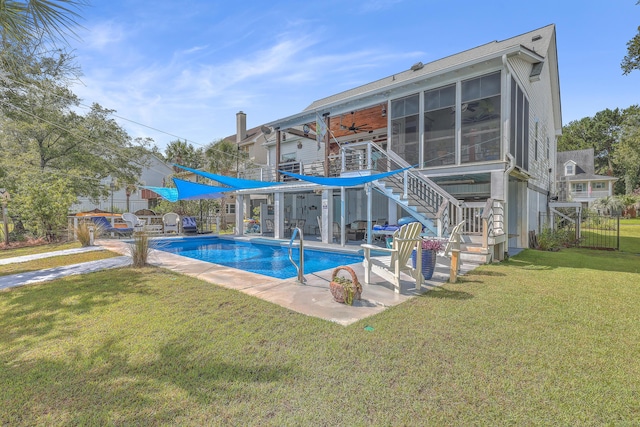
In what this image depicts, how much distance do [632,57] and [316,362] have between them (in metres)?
11.0

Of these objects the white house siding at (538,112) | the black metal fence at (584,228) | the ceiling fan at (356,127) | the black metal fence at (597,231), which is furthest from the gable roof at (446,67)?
the black metal fence at (597,231)

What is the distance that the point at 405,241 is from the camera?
508 cm

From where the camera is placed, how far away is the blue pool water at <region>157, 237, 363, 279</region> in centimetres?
838

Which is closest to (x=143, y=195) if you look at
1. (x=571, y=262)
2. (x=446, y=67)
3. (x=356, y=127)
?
(x=356, y=127)

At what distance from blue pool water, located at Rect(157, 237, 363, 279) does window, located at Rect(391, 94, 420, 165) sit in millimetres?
4193

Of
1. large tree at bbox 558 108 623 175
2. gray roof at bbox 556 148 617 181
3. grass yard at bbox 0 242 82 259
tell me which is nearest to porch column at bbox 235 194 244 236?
grass yard at bbox 0 242 82 259

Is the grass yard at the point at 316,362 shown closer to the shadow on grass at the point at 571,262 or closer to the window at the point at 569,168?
the shadow on grass at the point at 571,262

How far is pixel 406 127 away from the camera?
10.8m

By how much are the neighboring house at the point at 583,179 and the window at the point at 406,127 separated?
32.3 metres

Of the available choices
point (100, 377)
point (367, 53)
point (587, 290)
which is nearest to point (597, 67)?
point (367, 53)

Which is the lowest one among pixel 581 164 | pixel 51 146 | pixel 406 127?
pixel 406 127

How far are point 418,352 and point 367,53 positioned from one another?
11.4 metres

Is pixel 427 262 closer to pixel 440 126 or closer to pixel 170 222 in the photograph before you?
pixel 440 126

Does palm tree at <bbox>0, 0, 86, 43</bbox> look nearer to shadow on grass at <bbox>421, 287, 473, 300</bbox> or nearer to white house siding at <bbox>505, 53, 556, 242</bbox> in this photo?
shadow on grass at <bbox>421, 287, 473, 300</bbox>
